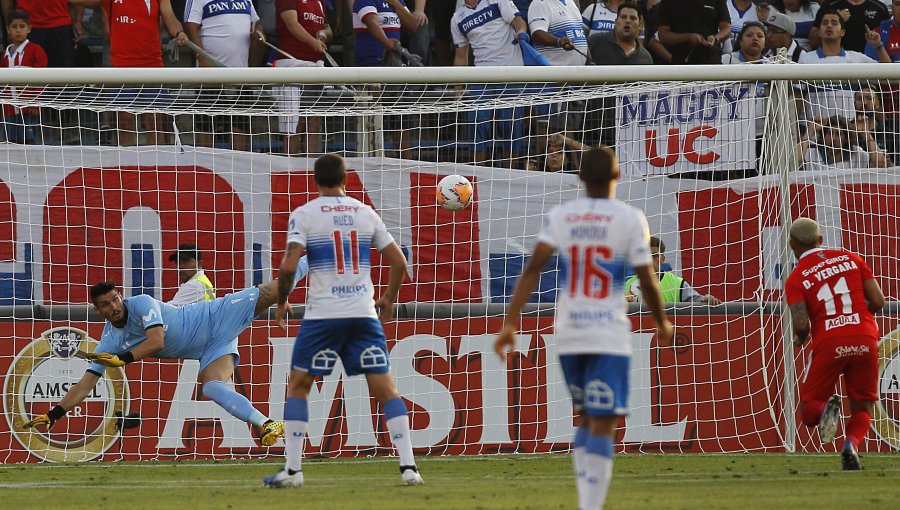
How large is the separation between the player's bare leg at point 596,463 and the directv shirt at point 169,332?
574cm

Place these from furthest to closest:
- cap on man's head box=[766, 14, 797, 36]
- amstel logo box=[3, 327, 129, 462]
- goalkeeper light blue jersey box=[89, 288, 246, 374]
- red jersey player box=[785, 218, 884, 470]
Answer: cap on man's head box=[766, 14, 797, 36] → amstel logo box=[3, 327, 129, 462] → goalkeeper light blue jersey box=[89, 288, 246, 374] → red jersey player box=[785, 218, 884, 470]

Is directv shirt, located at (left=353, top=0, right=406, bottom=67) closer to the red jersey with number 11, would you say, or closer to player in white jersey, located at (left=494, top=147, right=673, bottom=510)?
the red jersey with number 11

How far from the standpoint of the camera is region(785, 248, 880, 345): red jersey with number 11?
9859 millimetres

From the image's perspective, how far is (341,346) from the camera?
8.54 metres

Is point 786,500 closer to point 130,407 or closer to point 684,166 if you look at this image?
point 684,166

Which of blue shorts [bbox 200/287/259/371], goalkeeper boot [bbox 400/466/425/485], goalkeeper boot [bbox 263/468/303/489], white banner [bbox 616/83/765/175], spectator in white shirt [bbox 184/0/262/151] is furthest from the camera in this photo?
spectator in white shirt [bbox 184/0/262/151]

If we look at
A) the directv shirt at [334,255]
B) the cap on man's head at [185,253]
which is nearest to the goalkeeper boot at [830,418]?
the directv shirt at [334,255]

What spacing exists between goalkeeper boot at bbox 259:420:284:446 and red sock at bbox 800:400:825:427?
165 inches

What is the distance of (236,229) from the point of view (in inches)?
508

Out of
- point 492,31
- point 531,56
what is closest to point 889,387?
point 531,56

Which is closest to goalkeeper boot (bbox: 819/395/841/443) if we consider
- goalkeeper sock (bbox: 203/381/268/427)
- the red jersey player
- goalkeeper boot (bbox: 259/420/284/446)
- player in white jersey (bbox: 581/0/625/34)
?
the red jersey player

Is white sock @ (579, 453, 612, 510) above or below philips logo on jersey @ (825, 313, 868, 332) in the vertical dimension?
below

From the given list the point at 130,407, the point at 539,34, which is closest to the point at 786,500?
the point at 130,407

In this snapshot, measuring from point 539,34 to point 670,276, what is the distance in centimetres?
A: 365
